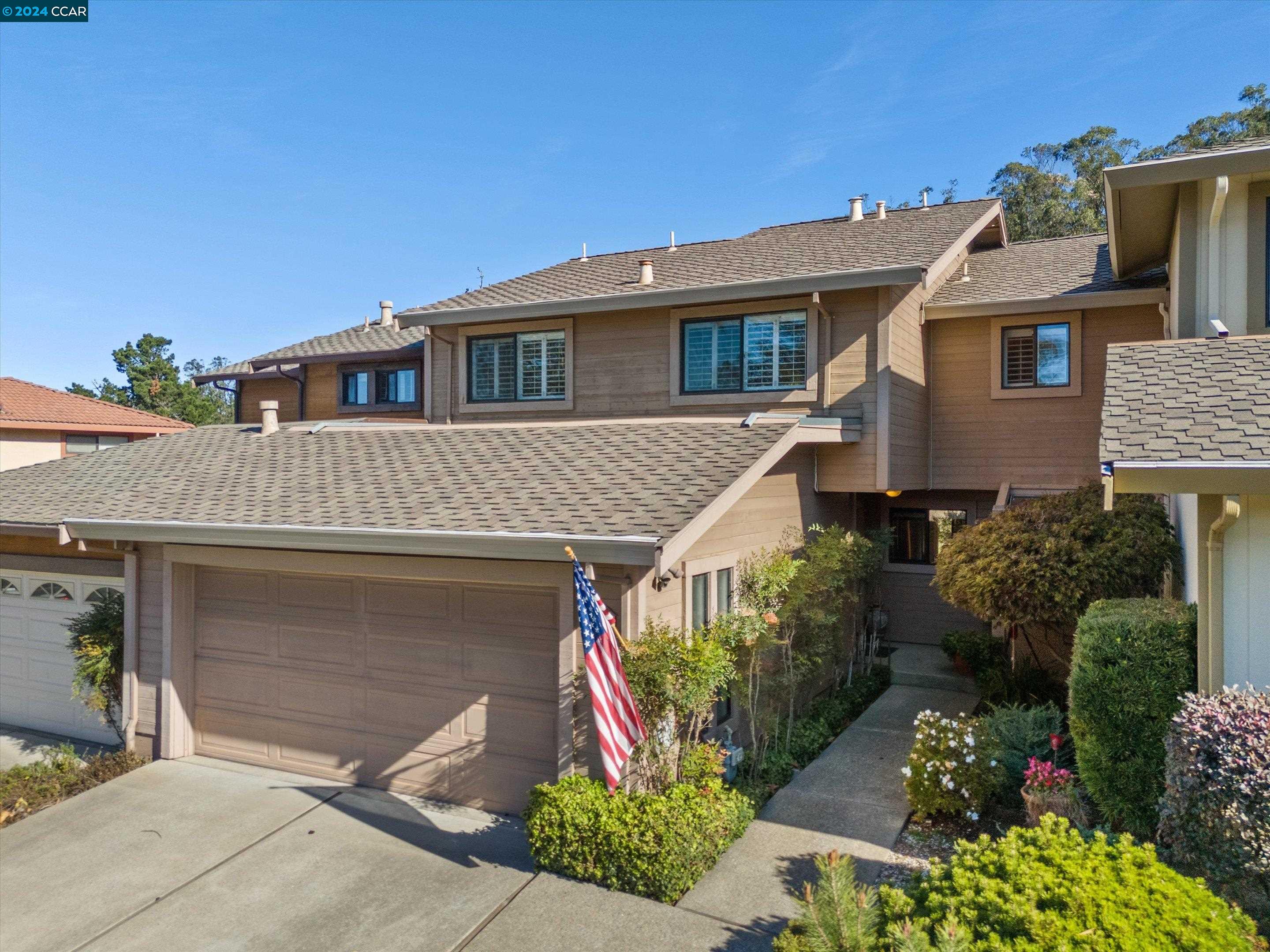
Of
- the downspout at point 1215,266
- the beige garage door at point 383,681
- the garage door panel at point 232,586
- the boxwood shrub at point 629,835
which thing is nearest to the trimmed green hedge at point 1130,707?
the boxwood shrub at point 629,835

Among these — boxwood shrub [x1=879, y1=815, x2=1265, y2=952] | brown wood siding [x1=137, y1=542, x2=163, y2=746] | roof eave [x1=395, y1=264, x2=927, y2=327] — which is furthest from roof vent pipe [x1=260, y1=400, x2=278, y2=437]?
boxwood shrub [x1=879, y1=815, x2=1265, y2=952]

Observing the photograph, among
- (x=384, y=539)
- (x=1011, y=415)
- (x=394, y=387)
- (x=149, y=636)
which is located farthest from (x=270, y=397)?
(x=1011, y=415)

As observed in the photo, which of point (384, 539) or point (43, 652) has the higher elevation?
point (384, 539)

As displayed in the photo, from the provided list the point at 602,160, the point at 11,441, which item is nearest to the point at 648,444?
the point at 602,160

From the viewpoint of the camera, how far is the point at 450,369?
13461mm

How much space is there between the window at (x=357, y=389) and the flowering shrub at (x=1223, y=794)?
16785mm

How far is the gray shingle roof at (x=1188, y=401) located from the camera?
16.9ft

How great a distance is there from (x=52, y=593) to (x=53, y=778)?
2.98 meters

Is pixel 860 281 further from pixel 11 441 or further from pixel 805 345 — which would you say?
pixel 11 441

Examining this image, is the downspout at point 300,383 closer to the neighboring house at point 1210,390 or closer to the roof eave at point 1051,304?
the roof eave at point 1051,304

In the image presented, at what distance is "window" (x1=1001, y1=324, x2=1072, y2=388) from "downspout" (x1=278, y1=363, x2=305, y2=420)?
15.6 meters

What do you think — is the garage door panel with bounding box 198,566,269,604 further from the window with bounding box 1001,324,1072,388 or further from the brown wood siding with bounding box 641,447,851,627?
the window with bounding box 1001,324,1072,388

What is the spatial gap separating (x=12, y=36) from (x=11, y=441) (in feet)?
53.3

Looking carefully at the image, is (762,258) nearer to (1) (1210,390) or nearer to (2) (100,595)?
(1) (1210,390)
